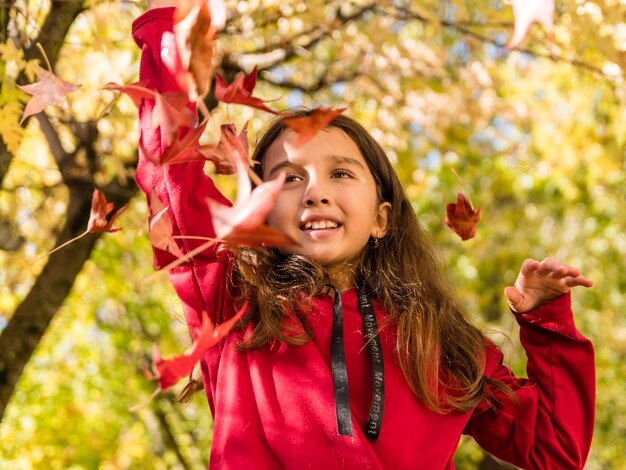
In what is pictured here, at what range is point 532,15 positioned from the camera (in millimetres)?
1076

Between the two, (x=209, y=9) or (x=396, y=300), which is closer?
(x=209, y=9)

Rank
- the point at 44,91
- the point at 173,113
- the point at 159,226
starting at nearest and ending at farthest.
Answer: the point at 173,113, the point at 159,226, the point at 44,91

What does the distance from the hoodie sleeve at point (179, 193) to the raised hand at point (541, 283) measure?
0.58 meters

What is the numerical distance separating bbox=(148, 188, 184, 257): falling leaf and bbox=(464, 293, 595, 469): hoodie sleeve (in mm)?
790

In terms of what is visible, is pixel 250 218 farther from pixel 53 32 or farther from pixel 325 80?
pixel 325 80

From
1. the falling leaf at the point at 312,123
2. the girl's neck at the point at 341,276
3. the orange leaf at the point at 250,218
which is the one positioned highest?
the falling leaf at the point at 312,123

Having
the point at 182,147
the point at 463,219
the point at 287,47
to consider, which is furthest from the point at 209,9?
the point at 287,47

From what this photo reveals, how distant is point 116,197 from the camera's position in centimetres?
287

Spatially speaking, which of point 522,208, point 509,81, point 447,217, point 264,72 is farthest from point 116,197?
point 522,208

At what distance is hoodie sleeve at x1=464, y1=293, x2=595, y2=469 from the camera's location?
5.67ft

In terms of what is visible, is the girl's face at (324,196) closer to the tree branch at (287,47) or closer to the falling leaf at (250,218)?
the falling leaf at (250,218)

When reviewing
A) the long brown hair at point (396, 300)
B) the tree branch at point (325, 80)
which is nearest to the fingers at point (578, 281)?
the long brown hair at point (396, 300)

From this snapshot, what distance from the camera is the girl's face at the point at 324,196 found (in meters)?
1.62

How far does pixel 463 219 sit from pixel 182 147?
0.94m
